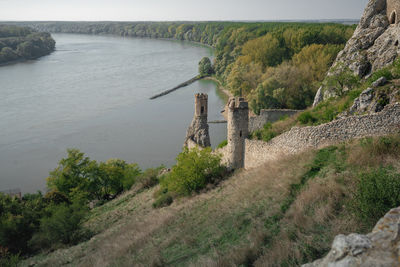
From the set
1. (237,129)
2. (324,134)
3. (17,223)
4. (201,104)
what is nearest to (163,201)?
(237,129)

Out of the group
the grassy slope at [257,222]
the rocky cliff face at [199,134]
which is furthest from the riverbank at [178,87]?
the grassy slope at [257,222]

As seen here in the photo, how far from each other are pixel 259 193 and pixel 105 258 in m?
5.80

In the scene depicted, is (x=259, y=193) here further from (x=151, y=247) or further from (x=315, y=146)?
(x=151, y=247)

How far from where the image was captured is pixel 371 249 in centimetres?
464

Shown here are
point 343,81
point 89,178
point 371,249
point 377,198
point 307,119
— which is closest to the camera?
point 371,249

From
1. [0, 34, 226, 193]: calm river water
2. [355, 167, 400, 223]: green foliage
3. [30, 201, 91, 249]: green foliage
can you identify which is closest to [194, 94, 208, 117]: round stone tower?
[0, 34, 226, 193]: calm river water

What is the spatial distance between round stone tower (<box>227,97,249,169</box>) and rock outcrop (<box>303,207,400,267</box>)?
11549 mm

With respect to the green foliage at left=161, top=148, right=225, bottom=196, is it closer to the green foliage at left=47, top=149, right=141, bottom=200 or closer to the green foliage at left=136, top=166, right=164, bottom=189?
the green foliage at left=136, top=166, right=164, bottom=189

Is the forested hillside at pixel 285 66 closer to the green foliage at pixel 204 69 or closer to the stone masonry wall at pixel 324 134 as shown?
the green foliage at pixel 204 69

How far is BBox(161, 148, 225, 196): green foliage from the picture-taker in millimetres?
17000

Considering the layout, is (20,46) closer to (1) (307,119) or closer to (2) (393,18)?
(2) (393,18)

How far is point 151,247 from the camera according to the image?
1076 centimetres

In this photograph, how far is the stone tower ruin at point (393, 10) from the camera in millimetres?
20062

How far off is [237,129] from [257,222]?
7.49m
